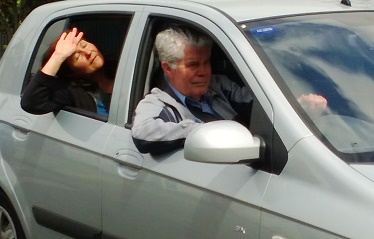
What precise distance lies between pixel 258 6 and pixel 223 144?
1.00 metres

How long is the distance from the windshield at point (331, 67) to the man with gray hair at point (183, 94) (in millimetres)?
381

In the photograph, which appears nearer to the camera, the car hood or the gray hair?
the car hood

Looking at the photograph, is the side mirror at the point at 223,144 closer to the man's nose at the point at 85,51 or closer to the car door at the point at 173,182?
the car door at the point at 173,182

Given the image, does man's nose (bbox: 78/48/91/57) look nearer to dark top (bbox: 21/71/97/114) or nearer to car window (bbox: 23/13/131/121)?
car window (bbox: 23/13/131/121)

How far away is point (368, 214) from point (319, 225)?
0.60 ft

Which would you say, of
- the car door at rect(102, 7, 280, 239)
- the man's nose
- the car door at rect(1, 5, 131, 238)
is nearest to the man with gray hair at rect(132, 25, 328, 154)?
the car door at rect(102, 7, 280, 239)

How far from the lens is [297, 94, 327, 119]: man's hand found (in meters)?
3.34

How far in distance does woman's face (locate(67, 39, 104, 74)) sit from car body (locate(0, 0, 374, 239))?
0.30ft

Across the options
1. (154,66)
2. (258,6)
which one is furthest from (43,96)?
(258,6)

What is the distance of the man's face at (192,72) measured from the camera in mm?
4020

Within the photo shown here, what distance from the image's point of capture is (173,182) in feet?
12.2

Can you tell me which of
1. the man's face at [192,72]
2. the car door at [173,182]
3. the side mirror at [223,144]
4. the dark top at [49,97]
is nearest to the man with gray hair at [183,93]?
the man's face at [192,72]

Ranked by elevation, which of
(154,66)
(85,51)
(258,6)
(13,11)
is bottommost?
(13,11)

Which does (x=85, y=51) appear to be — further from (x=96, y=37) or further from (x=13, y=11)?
(x=13, y=11)
